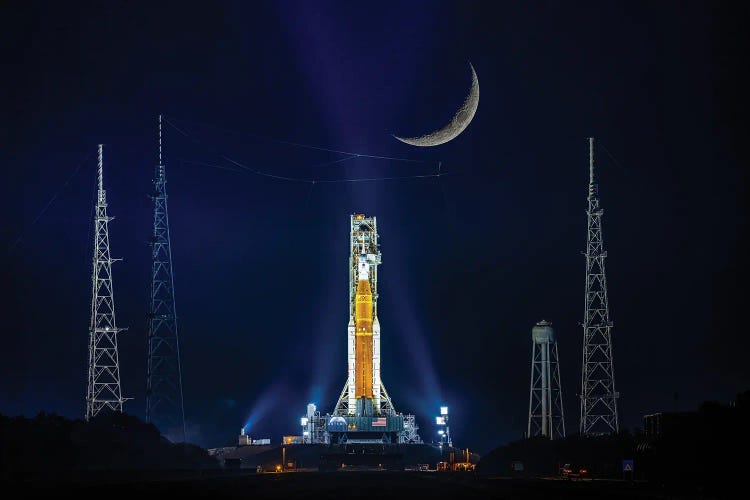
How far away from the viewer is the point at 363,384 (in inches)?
5536

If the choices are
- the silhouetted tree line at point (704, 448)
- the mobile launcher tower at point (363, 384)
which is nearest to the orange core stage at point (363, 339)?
the mobile launcher tower at point (363, 384)

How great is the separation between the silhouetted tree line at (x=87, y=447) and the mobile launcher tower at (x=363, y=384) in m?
26.4

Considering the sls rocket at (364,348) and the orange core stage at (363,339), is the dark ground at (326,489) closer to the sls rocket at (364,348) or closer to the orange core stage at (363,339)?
the sls rocket at (364,348)

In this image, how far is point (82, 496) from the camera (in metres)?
55.7

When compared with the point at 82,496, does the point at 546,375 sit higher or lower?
higher

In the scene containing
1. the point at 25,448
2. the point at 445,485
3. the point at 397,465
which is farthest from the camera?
the point at 397,465

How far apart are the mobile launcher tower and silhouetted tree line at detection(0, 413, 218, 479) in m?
26.4

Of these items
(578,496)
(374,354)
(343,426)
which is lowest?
(578,496)

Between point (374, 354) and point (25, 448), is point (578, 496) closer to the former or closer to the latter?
point (25, 448)

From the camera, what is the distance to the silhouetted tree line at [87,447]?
79.4 meters

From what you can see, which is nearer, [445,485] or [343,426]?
[445,485]

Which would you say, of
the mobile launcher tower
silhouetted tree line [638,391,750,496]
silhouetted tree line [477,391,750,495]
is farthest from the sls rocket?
silhouetted tree line [638,391,750,496]

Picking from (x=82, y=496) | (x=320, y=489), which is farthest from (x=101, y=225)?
(x=82, y=496)

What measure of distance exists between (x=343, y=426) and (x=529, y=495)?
7754cm
